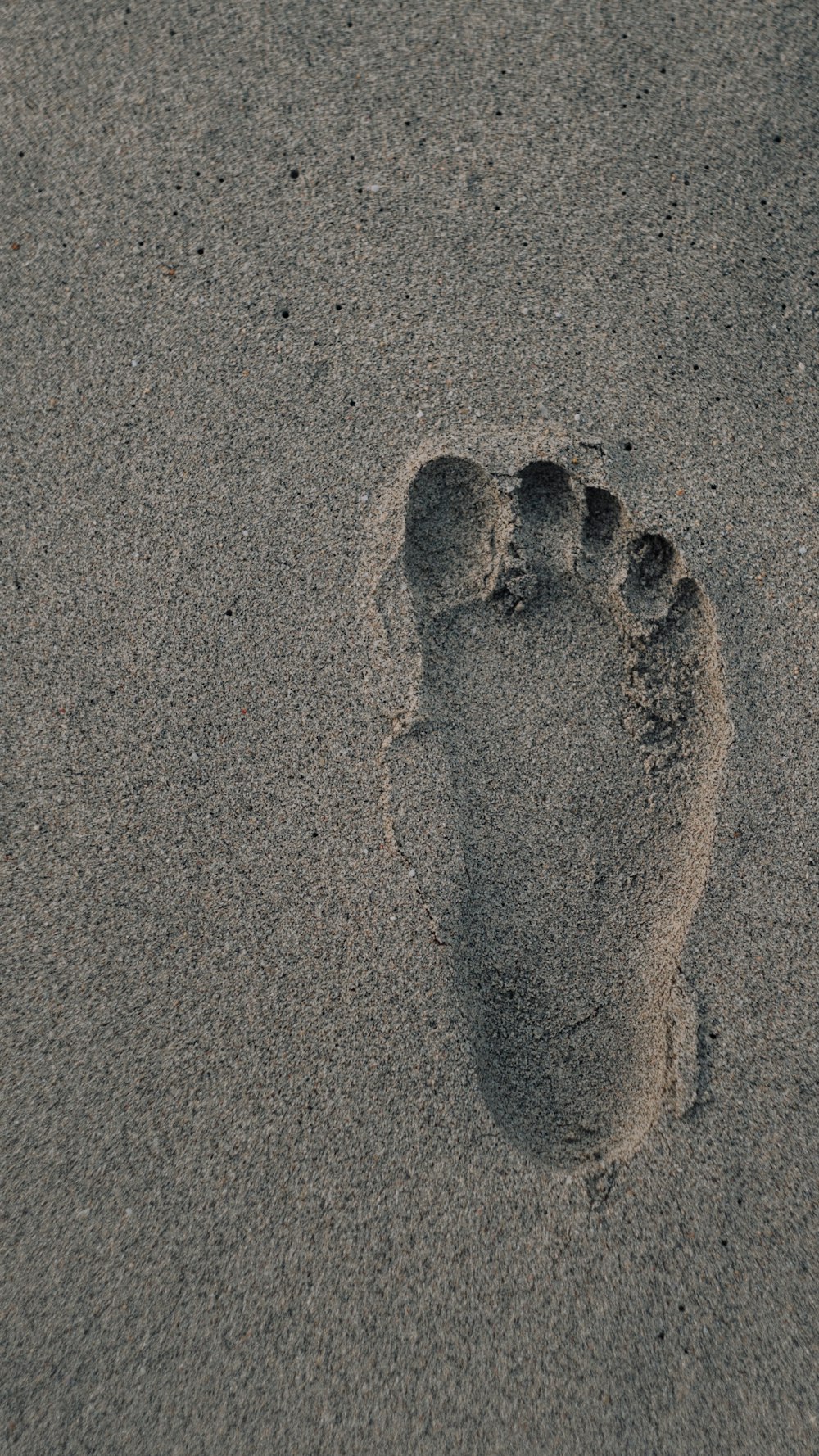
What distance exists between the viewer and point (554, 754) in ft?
4.92

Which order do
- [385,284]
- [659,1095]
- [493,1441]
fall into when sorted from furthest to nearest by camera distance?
[385,284] < [659,1095] < [493,1441]

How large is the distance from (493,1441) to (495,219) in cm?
204

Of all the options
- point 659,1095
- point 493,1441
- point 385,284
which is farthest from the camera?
point 385,284

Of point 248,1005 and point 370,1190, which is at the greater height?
point 248,1005

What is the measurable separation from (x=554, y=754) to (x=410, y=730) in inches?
10.1

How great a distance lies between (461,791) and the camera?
1.48 m

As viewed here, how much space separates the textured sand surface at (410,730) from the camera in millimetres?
1368

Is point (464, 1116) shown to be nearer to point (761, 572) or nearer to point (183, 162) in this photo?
point (761, 572)

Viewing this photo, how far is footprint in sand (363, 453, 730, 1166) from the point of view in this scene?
1448 millimetres

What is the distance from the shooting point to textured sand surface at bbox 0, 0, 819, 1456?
137cm

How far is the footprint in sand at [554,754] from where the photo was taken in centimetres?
145

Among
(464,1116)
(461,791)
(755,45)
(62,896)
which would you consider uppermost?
(755,45)

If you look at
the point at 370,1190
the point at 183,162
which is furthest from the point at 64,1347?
the point at 183,162

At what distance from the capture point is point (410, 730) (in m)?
1.47
